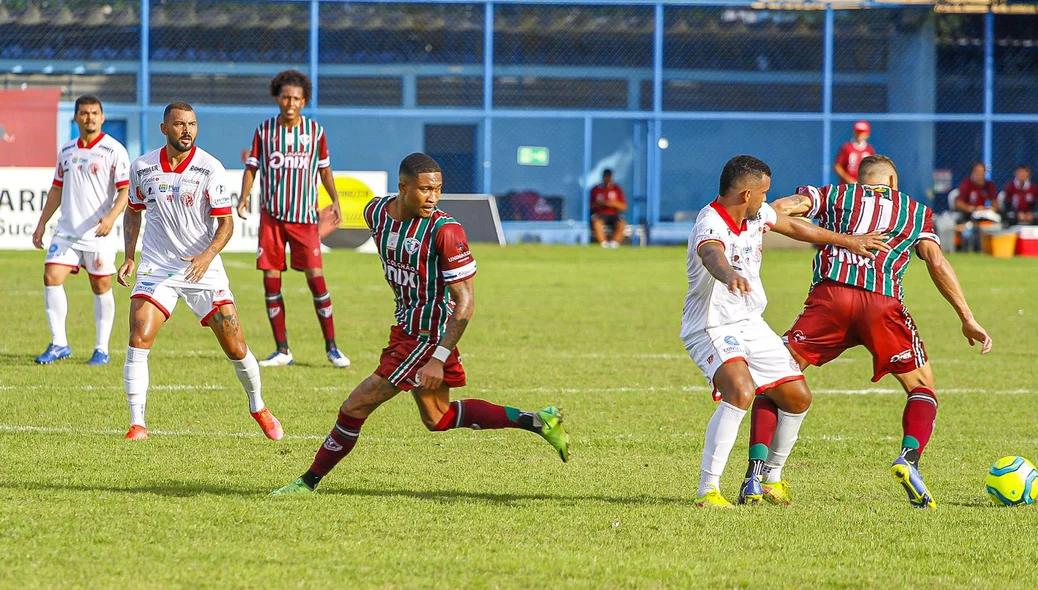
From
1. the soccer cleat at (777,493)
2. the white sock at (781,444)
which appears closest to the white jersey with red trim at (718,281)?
the white sock at (781,444)

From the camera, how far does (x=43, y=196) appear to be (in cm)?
2053

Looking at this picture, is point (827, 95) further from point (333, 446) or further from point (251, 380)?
point (333, 446)

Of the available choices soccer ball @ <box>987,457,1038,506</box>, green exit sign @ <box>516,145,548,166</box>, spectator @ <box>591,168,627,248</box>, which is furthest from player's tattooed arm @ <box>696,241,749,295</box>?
green exit sign @ <box>516,145,548,166</box>

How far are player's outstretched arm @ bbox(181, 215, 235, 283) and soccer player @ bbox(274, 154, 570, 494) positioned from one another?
1.81 m

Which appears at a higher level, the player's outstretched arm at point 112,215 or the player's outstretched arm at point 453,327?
the player's outstretched arm at point 112,215

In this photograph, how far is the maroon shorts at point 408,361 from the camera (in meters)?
5.59

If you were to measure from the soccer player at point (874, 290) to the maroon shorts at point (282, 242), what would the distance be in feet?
16.9

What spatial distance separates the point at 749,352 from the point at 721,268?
1.79 ft

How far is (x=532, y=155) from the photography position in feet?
96.5

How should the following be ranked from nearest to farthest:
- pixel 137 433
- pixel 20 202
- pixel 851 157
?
1. pixel 137 433
2. pixel 20 202
3. pixel 851 157

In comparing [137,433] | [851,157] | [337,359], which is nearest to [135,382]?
[137,433]

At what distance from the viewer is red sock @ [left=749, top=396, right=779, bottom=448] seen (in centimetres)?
601

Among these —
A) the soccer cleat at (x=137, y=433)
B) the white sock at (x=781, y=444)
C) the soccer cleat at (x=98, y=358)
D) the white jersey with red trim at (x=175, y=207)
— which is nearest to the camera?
the white sock at (x=781, y=444)

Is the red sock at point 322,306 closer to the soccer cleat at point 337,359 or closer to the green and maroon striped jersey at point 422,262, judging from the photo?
the soccer cleat at point 337,359
